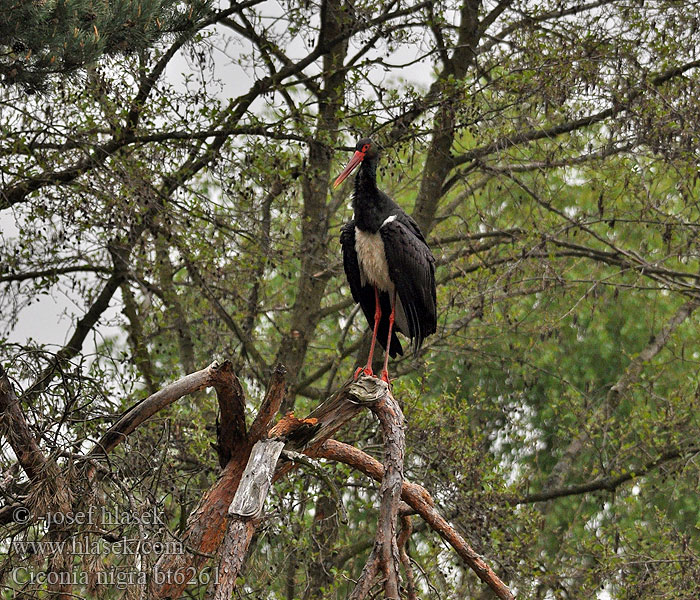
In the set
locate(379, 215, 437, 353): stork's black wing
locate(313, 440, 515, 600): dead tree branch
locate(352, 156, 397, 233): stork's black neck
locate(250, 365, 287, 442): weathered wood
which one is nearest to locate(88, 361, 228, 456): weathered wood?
locate(250, 365, 287, 442): weathered wood

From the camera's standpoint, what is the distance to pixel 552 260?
9266 millimetres

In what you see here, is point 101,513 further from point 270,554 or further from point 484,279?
point 484,279

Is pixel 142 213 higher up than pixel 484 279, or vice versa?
pixel 484 279

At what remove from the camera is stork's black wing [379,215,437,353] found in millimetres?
6168

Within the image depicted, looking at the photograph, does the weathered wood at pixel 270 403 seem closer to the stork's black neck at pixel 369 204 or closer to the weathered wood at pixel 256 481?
the weathered wood at pixel 256 481

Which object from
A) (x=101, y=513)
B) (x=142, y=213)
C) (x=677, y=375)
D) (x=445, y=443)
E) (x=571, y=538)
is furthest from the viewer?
(x=677, y=375)

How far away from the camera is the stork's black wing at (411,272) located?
617 cm

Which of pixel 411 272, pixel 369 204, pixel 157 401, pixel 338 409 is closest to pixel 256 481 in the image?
pixel 157 401

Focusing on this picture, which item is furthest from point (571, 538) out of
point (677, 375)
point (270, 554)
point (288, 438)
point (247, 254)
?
point (288, 438)

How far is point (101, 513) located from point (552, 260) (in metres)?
6.28

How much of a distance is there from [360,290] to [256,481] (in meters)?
3.06

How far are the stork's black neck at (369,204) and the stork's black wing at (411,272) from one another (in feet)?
0.33

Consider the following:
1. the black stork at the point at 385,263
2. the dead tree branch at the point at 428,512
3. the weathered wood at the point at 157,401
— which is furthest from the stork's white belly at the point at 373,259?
the weathered wood at the point at 157,401

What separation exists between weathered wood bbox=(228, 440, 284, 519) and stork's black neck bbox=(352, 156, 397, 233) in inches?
97.5
